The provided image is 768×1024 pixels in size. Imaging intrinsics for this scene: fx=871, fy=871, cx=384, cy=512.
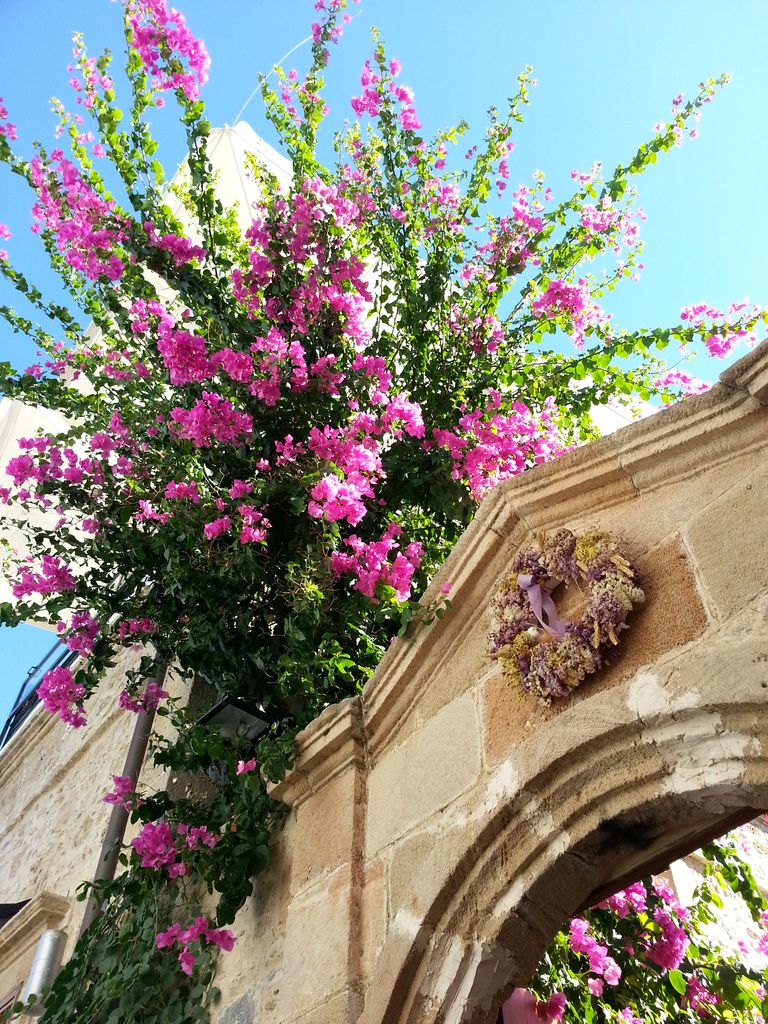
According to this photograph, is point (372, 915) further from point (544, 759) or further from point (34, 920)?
point (34, 920)

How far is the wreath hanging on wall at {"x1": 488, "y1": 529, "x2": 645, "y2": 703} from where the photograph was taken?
82.0 inches

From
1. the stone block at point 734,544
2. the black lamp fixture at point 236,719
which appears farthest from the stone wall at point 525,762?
the black lamp fixture at point 236,719

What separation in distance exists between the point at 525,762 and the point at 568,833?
185 mm

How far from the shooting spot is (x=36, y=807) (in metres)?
5.87

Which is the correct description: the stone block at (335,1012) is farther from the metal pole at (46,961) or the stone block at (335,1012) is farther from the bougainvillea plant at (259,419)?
the metal pole at (46,961)

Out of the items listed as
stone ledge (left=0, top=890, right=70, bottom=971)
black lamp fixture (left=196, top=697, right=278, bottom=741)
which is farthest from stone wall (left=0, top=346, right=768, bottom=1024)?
stone ledge (left=0, top=890, right=70, bottom=971)

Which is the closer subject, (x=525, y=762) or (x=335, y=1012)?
(x=525, y=762)

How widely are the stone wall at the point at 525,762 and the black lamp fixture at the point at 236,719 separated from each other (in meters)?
0.38

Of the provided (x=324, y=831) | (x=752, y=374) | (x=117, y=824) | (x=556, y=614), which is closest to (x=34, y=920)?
(x=117, y=824)

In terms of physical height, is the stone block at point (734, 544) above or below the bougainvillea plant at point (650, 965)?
above

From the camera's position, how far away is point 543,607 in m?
2.30

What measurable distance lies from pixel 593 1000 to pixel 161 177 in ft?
14.0

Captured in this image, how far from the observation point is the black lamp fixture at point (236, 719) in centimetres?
308

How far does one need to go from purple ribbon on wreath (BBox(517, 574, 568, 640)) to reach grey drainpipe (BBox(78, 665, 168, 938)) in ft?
5.95
